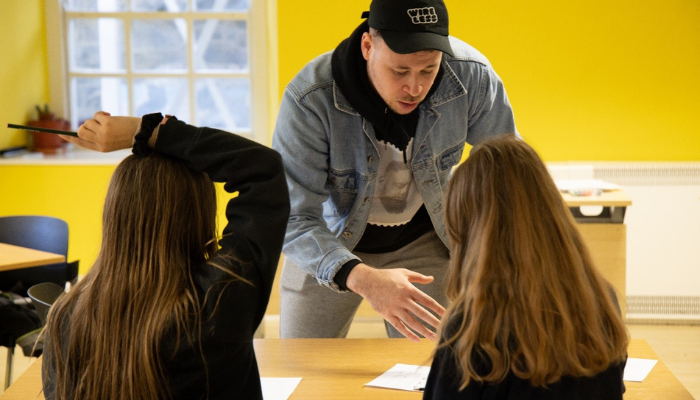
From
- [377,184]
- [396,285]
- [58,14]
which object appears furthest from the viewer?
[58,14]

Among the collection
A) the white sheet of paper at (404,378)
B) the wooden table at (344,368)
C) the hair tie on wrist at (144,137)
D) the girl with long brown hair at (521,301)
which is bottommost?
the wooden table at (344,368)

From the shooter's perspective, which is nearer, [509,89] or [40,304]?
[40,304]

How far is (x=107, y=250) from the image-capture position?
1307mm

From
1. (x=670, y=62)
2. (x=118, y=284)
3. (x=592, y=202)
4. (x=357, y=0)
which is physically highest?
(x=357, y=0)

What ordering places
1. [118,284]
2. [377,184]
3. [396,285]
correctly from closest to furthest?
[118,284] < [396,285] < [377,184]

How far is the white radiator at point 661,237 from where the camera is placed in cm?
438

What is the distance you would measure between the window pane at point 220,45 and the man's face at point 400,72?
3235mm

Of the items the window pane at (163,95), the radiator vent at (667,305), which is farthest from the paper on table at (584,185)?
the window pane at (163,95)

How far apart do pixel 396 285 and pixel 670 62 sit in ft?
11.4

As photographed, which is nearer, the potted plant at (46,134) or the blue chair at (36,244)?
the blue chair at (36,244)

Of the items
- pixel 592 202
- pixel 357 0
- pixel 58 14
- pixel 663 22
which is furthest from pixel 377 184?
pixel 58 14

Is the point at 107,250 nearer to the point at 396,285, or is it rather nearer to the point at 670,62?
the point at 396,285

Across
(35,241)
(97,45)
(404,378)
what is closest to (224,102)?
(97,45)

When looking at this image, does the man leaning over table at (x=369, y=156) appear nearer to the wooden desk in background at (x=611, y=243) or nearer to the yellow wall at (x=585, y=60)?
the wooden desk in background at (x=611, y=243)
